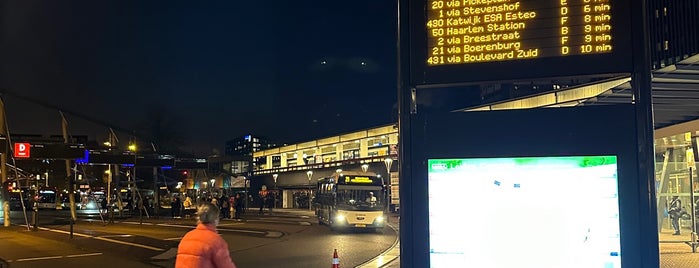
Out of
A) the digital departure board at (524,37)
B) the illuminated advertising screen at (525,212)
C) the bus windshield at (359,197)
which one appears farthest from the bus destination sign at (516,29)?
the bus windshield at (359,197)

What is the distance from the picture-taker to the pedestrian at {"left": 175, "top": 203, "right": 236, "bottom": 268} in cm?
533

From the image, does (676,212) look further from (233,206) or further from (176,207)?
(176,207)

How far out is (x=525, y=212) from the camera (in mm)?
6211

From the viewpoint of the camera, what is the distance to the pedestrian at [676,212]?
22344 millimetres

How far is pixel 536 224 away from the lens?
20.3 feet

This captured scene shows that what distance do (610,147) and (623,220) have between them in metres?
0.72

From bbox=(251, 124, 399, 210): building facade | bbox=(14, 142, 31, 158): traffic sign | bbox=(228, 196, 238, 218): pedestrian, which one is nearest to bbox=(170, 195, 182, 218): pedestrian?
bbox=(228, 196, 238, 218): pedestrian

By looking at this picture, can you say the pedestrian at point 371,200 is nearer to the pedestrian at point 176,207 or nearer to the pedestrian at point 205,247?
the pedestrian at point 176,207

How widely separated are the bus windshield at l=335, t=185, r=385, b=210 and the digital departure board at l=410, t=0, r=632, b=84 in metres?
23.6

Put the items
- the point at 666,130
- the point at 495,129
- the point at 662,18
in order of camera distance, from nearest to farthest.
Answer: the point at 495,129, the point at 662,18, the point at 666,130

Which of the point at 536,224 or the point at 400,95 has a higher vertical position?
the point at 400,95

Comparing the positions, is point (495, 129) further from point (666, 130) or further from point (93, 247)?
point (93, 247)

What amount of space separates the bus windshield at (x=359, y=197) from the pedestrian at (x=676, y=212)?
1264cm

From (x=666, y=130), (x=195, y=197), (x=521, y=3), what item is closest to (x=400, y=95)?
(x=521, y=3)
